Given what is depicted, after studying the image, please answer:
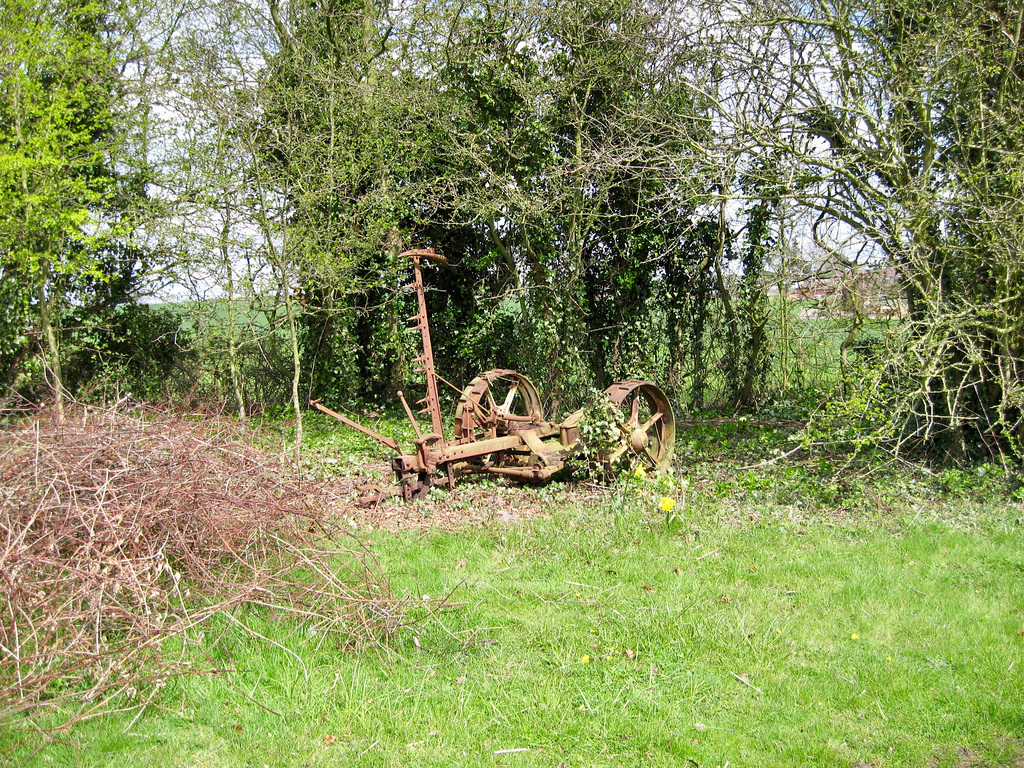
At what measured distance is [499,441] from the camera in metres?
7.71

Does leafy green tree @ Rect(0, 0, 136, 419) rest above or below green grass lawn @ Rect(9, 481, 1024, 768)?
above

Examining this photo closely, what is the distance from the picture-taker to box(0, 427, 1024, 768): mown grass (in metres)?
3.36

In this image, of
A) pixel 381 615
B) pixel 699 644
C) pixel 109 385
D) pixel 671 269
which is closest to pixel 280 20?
pixel 109 385

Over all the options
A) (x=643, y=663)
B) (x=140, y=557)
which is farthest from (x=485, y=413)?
(x=140, y=557)

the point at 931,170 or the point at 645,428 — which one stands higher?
the point at 931,170

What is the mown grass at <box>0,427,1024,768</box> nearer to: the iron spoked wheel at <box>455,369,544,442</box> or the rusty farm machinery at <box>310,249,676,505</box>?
the rusty farm machinery at <box>310,249,676,505</box>

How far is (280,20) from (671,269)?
22.3ft

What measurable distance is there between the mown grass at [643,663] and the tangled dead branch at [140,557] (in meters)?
0.21

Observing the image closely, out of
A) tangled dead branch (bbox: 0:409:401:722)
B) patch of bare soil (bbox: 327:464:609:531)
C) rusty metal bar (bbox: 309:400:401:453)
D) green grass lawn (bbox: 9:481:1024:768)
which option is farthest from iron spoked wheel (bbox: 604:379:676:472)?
tangled dead branch (bbox: 0:409:401:722)

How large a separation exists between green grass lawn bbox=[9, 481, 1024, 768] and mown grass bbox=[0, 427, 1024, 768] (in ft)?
0.04

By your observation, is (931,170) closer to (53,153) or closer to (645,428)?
(645,428)

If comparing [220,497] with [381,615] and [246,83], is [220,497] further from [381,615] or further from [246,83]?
[246,83]

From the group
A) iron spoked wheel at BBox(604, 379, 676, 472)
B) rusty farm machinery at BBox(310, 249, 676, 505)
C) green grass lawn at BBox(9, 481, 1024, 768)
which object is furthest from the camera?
iron spoked wheel at BBox(604, 379, 676, 472)

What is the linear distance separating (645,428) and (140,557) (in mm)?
5100
